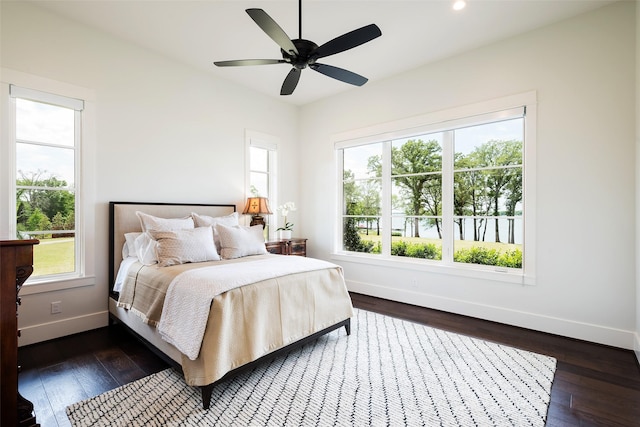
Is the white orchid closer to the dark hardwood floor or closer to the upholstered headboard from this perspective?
the upholstered headboard

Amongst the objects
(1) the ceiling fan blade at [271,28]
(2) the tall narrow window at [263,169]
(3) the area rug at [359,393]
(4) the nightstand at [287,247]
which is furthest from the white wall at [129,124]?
(1) the ceiling fan blade at [271,28]

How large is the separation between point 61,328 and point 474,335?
3930 millimetres


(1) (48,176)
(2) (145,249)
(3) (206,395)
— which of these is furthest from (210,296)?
(1) (48,176)

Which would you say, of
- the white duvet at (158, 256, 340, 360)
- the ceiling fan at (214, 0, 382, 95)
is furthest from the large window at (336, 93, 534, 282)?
the white duvet at (158, 256, 340, 360)

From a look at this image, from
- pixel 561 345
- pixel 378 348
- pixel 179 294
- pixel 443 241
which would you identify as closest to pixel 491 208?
pixel 443 241

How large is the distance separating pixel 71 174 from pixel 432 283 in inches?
162

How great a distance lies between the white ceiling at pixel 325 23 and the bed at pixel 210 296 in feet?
5.91

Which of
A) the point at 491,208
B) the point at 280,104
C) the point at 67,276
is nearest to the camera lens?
the point at 67,276

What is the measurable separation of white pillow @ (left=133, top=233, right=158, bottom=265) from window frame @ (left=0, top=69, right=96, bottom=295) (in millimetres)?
541

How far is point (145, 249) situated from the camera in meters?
2.82

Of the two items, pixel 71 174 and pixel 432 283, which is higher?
pixel 71 174

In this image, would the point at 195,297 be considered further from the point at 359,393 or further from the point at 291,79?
the point at 291,79

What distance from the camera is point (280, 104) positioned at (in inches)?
197

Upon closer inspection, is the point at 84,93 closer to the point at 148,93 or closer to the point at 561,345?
the point at 148,93
